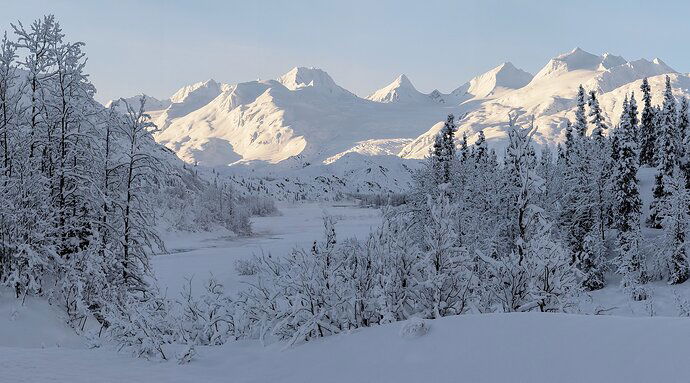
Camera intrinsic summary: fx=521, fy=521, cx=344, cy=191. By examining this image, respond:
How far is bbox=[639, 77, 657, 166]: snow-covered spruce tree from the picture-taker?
61.6m

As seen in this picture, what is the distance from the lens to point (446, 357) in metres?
7.07

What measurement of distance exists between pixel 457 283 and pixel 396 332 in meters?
2.41

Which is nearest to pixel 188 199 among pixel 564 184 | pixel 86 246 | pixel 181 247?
pixel 181 247

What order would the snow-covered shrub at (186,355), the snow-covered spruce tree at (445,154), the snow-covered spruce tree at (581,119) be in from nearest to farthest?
1. the snow-covered shrub at (186,355)
2. the snow-covered spruce tree at (445,154)
3. the snow-covered spruce tree at (581,119)

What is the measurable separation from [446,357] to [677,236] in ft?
116

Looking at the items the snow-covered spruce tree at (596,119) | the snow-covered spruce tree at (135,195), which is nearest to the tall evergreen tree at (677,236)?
the snow-covered spruce tree at (596,119)

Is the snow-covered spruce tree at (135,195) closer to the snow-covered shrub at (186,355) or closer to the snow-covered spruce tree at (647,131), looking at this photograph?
the snow-covered shrub at (186,355)

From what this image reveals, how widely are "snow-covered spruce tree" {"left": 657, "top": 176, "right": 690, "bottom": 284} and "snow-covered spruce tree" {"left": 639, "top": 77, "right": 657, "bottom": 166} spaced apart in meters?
28.4

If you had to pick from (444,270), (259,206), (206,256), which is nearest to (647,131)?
(206,256)

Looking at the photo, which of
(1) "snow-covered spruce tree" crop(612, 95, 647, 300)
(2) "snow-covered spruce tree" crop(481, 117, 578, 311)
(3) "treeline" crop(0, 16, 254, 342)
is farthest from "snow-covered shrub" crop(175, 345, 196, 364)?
(1) "snow-covered spruce tree" crop(612, 95, 647, 300)

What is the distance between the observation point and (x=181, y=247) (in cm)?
5406

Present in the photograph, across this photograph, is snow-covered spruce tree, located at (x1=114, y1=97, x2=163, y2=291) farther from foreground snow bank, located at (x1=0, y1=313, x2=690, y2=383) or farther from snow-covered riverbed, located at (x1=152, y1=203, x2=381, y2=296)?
foreground snow bank, located at (x1=0, y1=313, x2=690, y2=383)

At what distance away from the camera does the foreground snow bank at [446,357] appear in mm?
5543

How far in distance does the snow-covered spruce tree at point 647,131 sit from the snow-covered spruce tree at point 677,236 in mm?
28365
